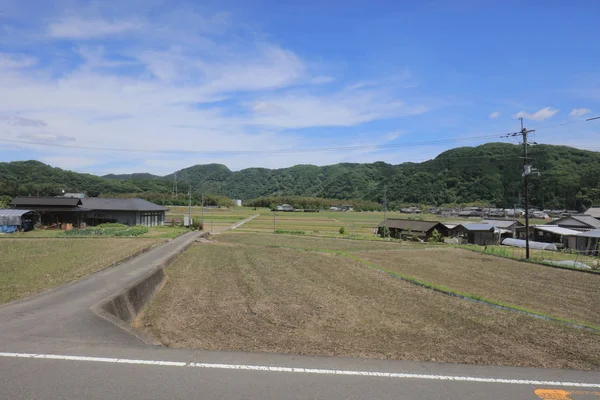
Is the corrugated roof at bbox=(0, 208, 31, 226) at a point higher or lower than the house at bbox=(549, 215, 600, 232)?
higher

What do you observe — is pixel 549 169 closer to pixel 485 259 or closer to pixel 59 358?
pixel 485 259

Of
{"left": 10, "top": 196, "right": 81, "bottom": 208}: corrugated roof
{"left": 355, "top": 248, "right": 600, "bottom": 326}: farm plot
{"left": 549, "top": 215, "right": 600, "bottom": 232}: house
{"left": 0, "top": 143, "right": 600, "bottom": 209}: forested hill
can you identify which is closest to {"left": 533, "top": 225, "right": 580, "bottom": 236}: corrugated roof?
{"left": 549, "top": 215, "right": 600, "bottom": 232}: house

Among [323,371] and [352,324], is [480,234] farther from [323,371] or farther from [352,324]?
[323,371]

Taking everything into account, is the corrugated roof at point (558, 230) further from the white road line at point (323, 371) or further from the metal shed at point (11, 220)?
the metal shed at point (11, 220)

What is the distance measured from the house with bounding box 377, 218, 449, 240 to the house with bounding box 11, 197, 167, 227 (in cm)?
3071

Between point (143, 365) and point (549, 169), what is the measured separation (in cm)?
11833

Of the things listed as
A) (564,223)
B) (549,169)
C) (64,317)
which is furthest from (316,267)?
(549,169)

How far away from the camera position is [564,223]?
43719 mm

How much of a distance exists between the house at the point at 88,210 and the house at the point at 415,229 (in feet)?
101

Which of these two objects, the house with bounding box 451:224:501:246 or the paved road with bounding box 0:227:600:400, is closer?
the paved road with bounding box 0:227:600:400

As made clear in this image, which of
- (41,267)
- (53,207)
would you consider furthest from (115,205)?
(41,267)

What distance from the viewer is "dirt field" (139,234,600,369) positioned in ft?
23.2

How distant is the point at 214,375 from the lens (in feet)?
16.5

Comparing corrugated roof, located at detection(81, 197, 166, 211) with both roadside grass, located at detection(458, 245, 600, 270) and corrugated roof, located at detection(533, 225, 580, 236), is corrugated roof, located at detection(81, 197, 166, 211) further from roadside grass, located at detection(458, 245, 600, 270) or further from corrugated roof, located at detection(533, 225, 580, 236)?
corrugated roof, located at detection(533, 225, 580, 236)
